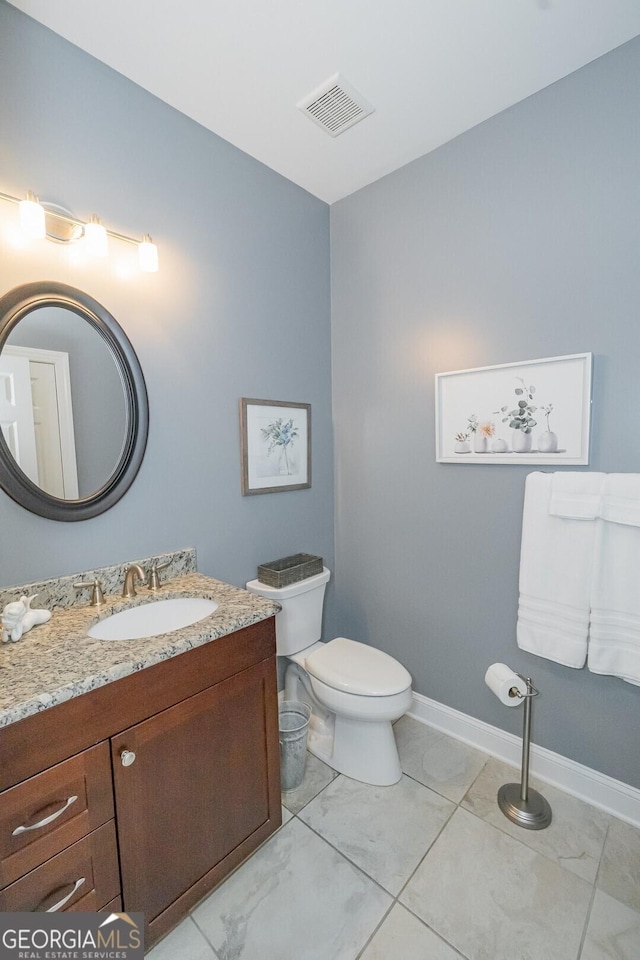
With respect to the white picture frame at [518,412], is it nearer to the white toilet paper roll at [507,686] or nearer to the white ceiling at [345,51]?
the white toilet paper roll at [507,686]

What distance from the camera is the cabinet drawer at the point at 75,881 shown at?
0.90 metres

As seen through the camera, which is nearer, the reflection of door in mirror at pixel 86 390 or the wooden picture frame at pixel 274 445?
the reflection of door in mirror at pixel 86 390

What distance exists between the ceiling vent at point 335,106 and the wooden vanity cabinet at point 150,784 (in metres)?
1.88

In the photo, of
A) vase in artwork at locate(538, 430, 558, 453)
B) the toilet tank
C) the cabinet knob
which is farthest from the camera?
the toilet tank

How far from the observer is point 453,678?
1980 millimetres

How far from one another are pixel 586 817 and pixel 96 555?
2026mm

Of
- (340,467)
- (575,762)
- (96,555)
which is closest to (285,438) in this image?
(340,467)

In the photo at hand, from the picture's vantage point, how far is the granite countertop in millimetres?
896

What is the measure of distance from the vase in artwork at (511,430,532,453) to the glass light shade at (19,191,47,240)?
5.70ft

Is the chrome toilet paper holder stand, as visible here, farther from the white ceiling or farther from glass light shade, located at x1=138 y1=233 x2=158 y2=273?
the white ceiling

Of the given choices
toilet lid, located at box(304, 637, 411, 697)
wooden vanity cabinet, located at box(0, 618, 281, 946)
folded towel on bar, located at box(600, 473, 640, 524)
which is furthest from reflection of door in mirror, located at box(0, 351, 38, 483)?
folded towel on bar, located at box(600, 473, 640, 524)

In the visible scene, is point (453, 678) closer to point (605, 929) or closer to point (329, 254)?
point (605, 929)

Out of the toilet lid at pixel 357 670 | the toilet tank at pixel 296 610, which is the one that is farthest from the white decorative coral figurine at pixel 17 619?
the toilet lid at pixel 357 670

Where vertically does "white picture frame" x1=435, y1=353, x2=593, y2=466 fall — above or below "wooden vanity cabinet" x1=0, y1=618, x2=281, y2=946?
above
